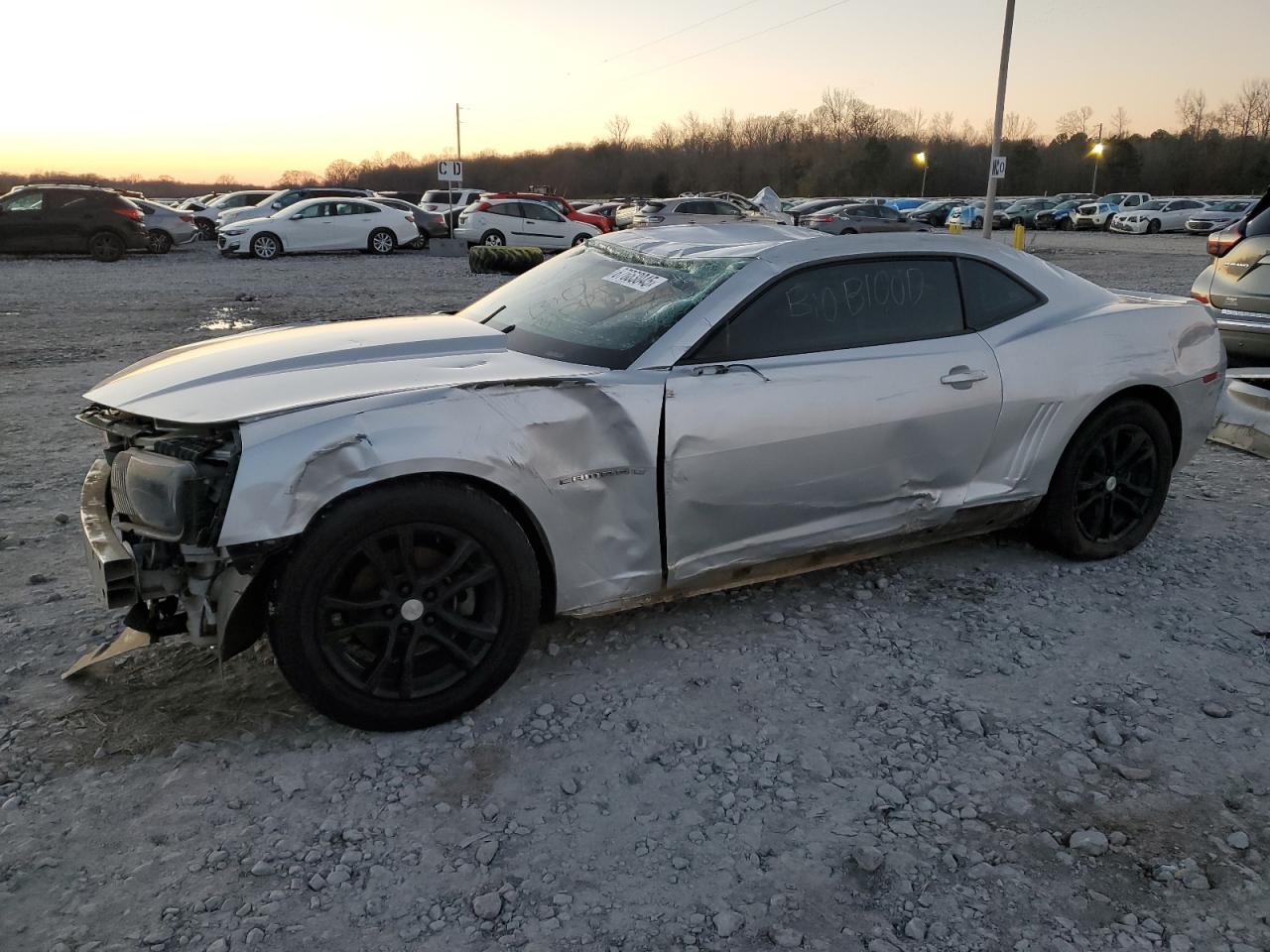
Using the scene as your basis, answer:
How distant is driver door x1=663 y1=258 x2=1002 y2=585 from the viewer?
132 inches

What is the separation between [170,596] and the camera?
3004 mm

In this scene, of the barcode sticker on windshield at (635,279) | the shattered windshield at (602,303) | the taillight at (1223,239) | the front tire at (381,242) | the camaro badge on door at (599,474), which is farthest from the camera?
the front tire at (381,242)

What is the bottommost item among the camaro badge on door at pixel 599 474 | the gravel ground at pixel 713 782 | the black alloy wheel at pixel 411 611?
the gravel ground at pixel 713 782

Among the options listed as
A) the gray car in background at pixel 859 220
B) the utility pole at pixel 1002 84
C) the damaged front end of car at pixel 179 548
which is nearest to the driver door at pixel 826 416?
the damaged front end of car at pixel 179 548

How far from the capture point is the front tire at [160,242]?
75.6 feet

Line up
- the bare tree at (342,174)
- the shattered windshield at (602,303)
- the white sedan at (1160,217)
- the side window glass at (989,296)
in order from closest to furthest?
the shattered windshield at (602,303) < the side window glass at (989,296) < the white sedan at (1160,217) < the bare tree at (342,174)

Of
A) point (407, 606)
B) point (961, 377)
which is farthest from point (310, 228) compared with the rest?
point (407, 606)

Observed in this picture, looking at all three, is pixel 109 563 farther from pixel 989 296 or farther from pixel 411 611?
pixel 989 296

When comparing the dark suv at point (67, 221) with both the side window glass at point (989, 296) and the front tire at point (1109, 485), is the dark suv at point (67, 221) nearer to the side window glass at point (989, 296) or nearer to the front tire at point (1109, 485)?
the side window glass at point (989, 296)

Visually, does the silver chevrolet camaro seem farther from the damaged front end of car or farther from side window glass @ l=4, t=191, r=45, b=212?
side window glass @ l=4, t=191, r=45, b=212

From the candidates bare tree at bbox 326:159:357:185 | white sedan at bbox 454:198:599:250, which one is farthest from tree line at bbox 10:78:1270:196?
white sedan at bbox 454:198:599:250

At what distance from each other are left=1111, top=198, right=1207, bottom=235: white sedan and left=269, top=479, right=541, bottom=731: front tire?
42.5 meters

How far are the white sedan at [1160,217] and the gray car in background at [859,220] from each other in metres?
12.7

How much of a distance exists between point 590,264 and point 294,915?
2.80 meters
